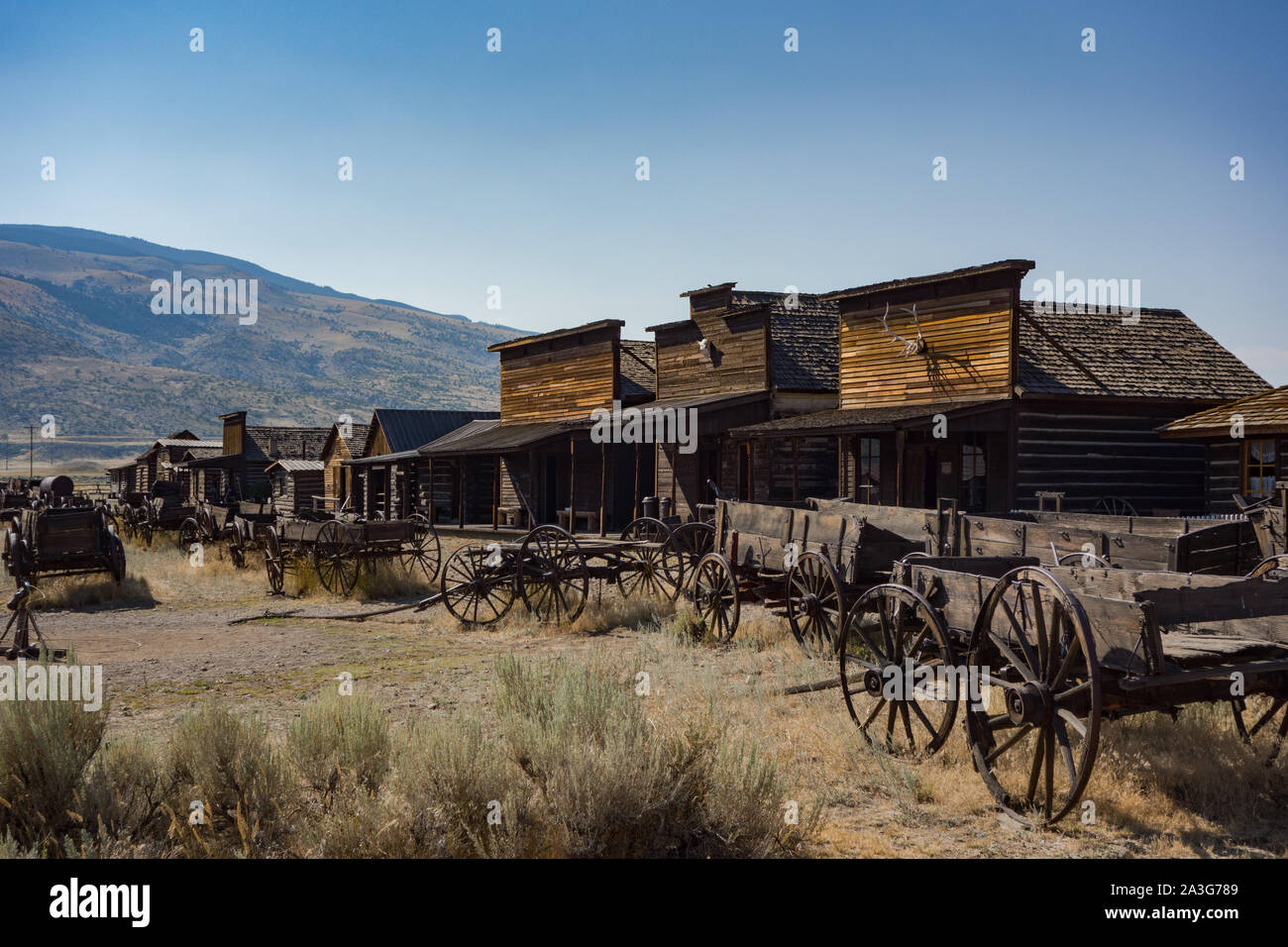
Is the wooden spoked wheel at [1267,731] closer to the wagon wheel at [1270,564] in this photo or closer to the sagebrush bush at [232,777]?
the wagon wheel at [1270,564]

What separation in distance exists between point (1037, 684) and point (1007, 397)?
48.2 feet

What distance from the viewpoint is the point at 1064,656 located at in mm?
5109

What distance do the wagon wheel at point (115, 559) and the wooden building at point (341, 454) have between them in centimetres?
2434

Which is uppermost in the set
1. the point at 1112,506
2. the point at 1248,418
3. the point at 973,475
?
the point at 1248,418

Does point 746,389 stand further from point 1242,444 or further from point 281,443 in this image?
point 281,443

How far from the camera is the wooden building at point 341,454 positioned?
41.8 m

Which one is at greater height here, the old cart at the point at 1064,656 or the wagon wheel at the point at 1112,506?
the wagon wheel at the point at 1112,506

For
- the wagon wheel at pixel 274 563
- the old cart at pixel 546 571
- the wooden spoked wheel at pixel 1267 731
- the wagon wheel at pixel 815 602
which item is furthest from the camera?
the wagon wheel at pixel 274 563

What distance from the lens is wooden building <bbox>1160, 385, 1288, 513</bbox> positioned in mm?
16422

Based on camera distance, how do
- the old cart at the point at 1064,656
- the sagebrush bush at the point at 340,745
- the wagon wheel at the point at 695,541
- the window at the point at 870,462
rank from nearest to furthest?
the old cart at the point at 1064,656 → the sagebrush bush at the point at 340,745 → the wagon wheel at the point at 695,541 → the window at the point at 870,462

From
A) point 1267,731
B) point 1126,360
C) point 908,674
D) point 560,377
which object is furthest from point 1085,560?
point 560,377

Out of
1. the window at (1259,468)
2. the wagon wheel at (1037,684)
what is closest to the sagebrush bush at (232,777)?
the wagon wheel at (1037,684)

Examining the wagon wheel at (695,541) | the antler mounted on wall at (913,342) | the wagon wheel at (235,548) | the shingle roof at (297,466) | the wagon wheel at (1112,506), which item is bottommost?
A: the wagon wheel at (235,548)
